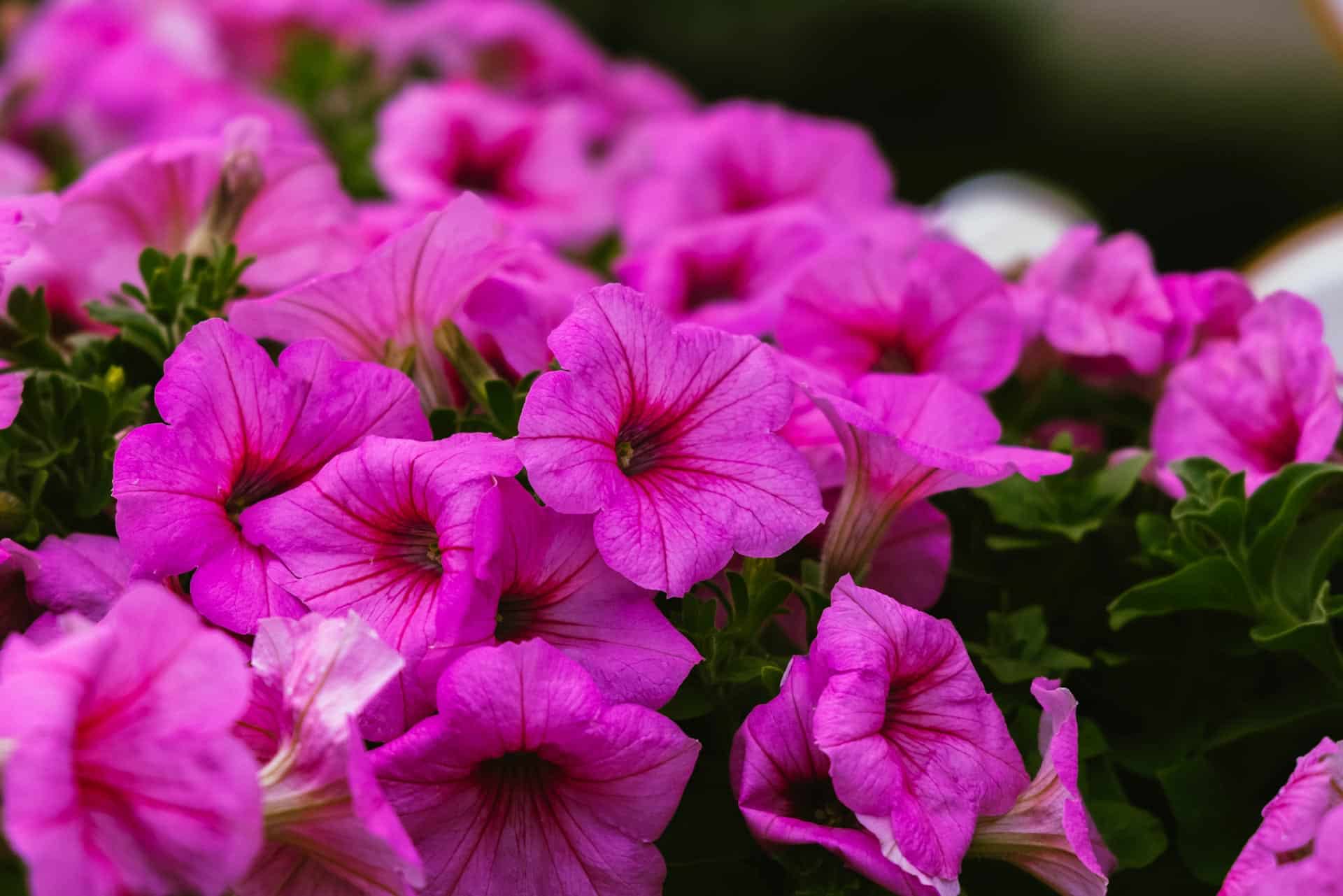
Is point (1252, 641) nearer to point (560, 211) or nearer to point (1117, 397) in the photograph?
point (1117, 397)

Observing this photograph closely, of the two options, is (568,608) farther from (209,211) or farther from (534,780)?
(209,211)

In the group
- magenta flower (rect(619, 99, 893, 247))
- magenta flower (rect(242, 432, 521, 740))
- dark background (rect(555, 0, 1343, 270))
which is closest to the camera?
magenta flower (rect(242, 432, 521, 740))

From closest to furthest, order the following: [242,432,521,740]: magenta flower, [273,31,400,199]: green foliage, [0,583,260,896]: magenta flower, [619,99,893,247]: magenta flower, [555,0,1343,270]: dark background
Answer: [0,583,260,896]: magenta flower, [242,432,521,740]: magenta flower, [619,99,893,247]: magenta flower, [273,31,400,199]: green foliage, [555,0,1343,270]: dark background

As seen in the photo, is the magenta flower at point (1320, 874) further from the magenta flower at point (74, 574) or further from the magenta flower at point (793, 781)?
the magenta flower at point (74, 574)

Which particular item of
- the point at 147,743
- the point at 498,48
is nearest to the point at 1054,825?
the point at 147,743

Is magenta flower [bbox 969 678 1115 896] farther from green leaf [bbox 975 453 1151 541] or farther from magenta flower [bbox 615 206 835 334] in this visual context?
magenta flower [bbox 615 206 835 334]

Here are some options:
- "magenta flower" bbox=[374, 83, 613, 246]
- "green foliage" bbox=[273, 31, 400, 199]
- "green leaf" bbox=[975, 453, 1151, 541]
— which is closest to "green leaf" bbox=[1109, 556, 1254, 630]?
"green leaf" bbox=[975, 453, 1151, 541]

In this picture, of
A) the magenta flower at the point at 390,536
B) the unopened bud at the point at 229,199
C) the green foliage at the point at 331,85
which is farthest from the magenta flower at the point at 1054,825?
the green foliage at the point at 331,85

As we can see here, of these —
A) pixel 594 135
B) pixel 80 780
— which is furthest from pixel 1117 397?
pixel 594 135
